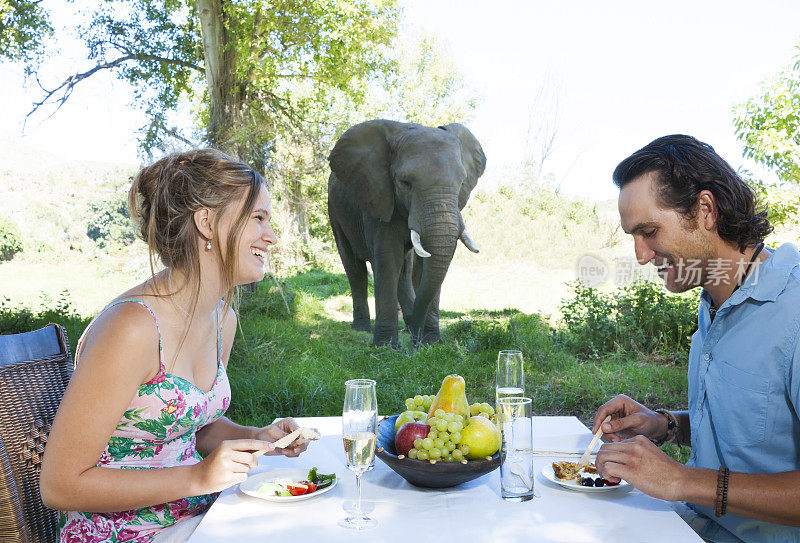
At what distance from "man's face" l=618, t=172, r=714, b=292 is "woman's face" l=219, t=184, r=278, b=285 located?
0.99 m

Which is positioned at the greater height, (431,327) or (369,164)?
(369,164)

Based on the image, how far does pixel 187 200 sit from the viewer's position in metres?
1.79

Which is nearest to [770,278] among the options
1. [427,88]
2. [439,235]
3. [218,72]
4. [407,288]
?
[439,235]

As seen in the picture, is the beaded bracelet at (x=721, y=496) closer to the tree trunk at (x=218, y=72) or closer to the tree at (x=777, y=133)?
the tree at (x=777, y=133)

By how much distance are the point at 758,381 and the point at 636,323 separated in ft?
18.1

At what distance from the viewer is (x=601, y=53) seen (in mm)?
19141

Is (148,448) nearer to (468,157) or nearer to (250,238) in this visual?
(250,238)

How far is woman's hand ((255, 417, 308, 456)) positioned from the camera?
69.7 inches

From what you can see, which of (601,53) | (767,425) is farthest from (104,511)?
(601,53)

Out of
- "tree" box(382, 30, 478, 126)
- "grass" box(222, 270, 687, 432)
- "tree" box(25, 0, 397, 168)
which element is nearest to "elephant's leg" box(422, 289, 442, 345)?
"grass" box(222, 270, 687, 432)

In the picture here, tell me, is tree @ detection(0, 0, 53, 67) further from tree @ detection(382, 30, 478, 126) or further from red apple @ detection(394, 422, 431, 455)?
tree @ detection(382, 30, 478, 126)

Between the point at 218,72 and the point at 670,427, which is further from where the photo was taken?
the point at 218,72

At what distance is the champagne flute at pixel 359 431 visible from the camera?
1.41m

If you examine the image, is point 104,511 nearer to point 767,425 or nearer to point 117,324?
point 117,324
